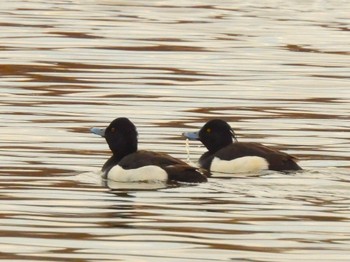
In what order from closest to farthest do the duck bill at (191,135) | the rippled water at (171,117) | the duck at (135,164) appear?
the rippled water at (171,117) < the duck at (135,164) < the duck bill at (191,135)

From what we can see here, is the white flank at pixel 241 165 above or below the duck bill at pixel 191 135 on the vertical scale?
below

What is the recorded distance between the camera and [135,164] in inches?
642

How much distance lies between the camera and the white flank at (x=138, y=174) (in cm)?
1600

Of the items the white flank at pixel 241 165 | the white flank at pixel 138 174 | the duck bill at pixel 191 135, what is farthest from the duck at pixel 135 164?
the duck bill at pixel 191 135

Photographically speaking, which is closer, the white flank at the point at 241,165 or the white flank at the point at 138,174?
the white flank at the point at 138,174

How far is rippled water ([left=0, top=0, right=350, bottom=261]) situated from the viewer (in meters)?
12.8

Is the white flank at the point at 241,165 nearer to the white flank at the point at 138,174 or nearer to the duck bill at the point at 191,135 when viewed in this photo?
the duck bill at the point at 191,135

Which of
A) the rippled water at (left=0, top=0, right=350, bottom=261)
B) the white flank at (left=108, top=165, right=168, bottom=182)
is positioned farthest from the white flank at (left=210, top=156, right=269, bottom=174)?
the white flank at (left=108, top=165, right=168, bottom=182)

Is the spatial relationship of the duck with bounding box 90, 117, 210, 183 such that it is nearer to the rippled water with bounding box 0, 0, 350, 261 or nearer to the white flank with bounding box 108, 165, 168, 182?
the white flank with bounding box 108, 165, 168, 182

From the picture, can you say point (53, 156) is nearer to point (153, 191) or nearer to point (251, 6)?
point (153, 191)

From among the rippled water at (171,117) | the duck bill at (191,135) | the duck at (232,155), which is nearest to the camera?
the rippled water at (171,117)

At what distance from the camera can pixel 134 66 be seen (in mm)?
26031

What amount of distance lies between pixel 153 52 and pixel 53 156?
10.6m

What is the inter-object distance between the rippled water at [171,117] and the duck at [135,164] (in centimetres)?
16
